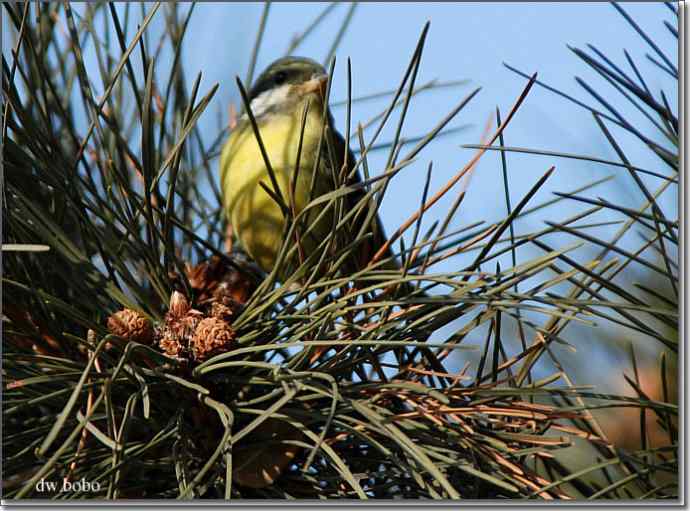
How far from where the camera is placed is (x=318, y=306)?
0.88 meters

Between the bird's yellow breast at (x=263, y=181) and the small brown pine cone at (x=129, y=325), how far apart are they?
424 millimetres

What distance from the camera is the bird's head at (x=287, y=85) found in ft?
6.23

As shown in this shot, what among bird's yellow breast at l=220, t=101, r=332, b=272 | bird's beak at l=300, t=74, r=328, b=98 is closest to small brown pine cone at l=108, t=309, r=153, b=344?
bird's yellow breast at l=220, t=101, r=332, b=272

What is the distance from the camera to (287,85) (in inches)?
78.2

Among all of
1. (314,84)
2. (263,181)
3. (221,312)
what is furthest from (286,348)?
(314,84)

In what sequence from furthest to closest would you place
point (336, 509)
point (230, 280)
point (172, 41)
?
1. point (172, 41)
2. point (230, 280)
3. point (336, 509)

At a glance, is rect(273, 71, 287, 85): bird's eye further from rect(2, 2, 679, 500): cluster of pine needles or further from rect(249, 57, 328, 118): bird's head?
rect(2, 2, 679, 500): cluster of pine needles

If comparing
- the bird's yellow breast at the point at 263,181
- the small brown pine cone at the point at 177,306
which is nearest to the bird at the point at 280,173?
the bird's yellow breast at the point at 263,181

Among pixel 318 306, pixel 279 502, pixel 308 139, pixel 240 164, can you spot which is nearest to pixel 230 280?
pixel 318 306

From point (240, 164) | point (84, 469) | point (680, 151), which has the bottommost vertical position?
point (84, 469)

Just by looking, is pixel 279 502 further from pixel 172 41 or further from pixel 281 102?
pixel 281 102

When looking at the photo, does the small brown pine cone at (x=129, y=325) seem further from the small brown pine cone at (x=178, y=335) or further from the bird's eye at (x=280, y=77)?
the bird's eye at (x=280, y=77)

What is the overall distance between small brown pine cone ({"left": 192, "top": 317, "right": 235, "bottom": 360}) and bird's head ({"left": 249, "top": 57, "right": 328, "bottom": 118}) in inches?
43.0

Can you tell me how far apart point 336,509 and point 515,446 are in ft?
0.71
